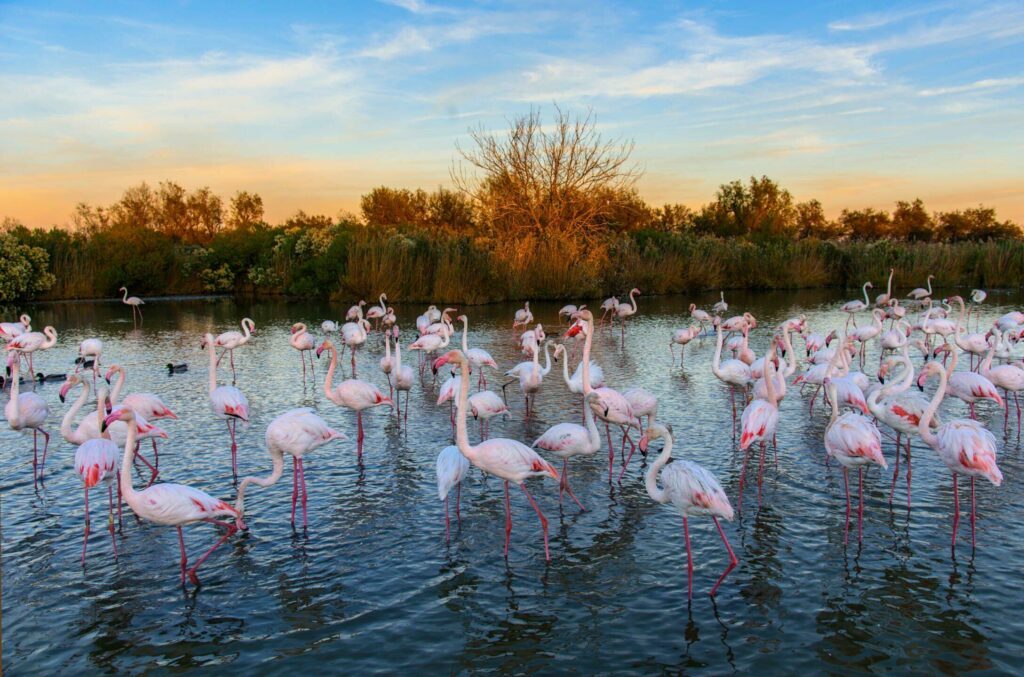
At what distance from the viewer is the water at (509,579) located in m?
4.39

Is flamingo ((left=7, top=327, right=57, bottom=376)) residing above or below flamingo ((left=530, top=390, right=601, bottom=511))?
above

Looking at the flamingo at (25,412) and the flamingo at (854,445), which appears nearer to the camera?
the flamingo at (854,445)

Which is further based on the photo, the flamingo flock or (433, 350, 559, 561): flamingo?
(433, 350, 559, 561): flamingo

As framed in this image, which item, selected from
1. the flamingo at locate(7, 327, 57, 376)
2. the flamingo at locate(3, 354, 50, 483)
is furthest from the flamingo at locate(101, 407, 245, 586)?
the flamingo at locate(7, 327, 57, 376)

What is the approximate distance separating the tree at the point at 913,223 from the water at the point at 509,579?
193 feet

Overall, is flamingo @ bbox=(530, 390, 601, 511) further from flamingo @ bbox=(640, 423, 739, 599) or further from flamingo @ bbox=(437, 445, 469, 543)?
flamingo @ bbox=(640, 423, 739, 599)

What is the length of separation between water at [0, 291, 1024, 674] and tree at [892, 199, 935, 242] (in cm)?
5888

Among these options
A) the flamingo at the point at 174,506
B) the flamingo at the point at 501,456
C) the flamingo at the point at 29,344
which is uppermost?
the flamingo at the point at 29,344

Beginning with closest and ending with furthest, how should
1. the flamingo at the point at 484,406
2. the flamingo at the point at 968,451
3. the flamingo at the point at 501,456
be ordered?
the flamingo at the point at 968,451 < the flamingo at the point at 501,456 < the flamingo at the point at 484,406

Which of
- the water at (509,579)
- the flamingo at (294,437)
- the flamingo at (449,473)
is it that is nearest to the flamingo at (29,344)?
the water at (509,579)

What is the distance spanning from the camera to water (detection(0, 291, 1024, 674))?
173 inches

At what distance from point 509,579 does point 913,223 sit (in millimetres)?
64699

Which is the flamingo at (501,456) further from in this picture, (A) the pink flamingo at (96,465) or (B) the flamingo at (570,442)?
(A) the pink flamingo at (96,465)

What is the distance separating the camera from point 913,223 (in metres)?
60.2
